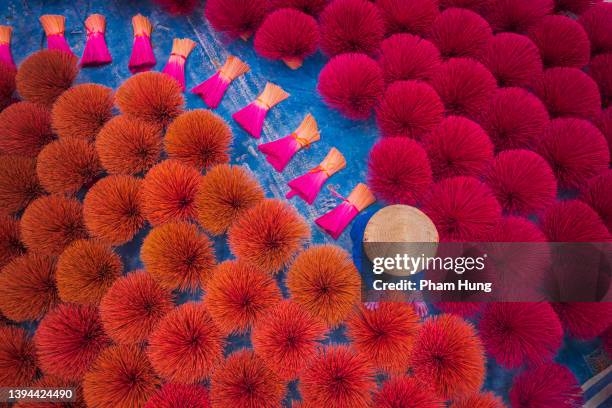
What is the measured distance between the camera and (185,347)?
25.5 inches

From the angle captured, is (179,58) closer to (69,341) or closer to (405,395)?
(69,341)

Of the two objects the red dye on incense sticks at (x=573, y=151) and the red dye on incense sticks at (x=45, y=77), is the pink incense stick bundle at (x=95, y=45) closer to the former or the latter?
the red dye on incense sticks at (x=45, y=77)

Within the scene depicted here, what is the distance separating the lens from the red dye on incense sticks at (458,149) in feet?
2.43

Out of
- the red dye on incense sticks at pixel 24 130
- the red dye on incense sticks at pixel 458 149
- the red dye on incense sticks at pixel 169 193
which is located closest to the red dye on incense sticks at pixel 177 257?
the red dye on incense sticks at pixel 169 193

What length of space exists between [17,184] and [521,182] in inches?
35.8

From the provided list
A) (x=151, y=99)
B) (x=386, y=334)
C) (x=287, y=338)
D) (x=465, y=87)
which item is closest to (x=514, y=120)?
(x=465, y=87)

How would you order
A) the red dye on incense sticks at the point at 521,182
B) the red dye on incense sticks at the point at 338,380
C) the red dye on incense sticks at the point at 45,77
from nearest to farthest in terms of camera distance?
1. the red dye on incense sticks at the point at 338,380
2. the red dye on incense sticks at the point at 521,182
3. the red dye on incense sticks at the point at 45,77

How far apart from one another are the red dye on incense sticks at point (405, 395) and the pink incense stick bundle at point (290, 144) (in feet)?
1.43

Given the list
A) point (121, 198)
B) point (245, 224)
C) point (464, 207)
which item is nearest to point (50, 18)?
point (121, 198)

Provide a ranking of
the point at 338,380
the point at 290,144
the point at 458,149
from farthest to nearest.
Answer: the point at 290,144
the point at 458,149
the point at 338,380

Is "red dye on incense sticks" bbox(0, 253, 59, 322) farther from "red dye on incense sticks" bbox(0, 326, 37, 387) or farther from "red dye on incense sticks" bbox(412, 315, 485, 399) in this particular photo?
"red dye on incense sticks" bbox(412, 315, 485, 399)

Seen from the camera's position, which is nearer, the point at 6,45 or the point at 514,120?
the point at 514,120

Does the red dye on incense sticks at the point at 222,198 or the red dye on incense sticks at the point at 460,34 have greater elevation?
the red dye on incense sticks at the point at 460,34

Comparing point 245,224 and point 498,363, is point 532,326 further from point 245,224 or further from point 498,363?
point 245,224
